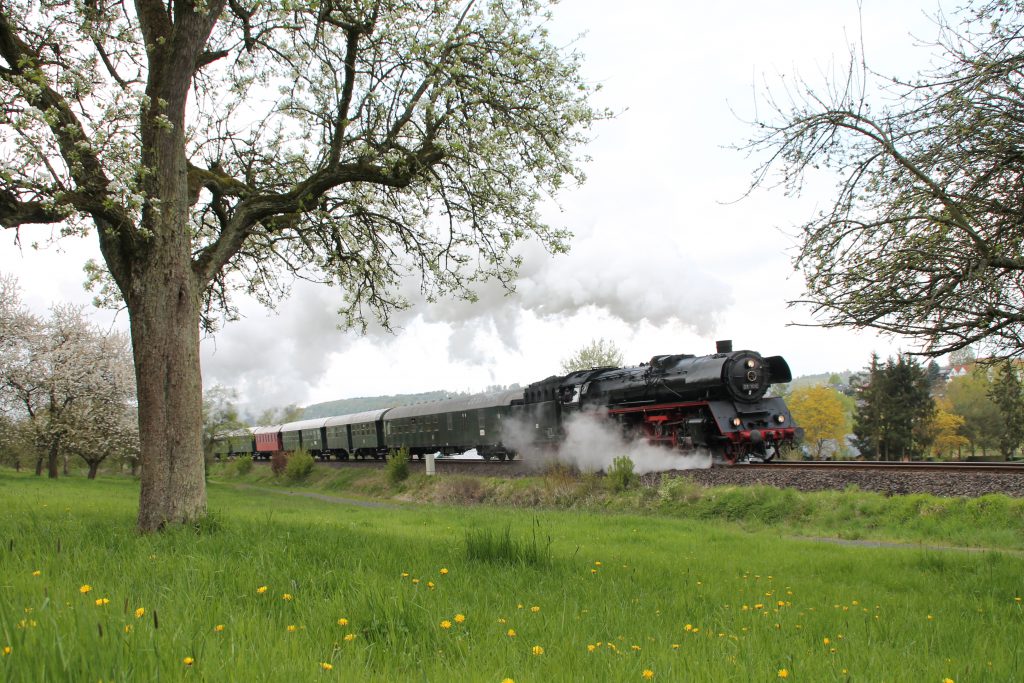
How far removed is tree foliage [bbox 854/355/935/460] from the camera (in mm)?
53031

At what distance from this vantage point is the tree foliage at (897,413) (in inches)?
2088

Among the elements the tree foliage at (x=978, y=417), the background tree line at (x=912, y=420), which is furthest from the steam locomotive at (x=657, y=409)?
the tree foliage at (x=978, y=417)

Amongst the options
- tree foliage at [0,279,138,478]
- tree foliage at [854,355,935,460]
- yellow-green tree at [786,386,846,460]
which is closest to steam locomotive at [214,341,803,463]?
tree foliage at [0,279,138,478]

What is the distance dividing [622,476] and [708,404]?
330cm

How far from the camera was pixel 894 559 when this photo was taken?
30.1 feet

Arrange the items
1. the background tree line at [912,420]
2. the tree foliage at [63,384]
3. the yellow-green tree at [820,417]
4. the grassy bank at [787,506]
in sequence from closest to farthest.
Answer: the grassy bank at [787,506]
the tree foliage at [63,384]
the background tree line at [912,420]
the yellow-green tree at [820,417]

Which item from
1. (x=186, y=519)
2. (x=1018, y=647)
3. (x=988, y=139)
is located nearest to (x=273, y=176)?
(x=186, y=519)

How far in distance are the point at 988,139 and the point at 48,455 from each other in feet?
138

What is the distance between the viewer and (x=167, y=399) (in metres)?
9.14

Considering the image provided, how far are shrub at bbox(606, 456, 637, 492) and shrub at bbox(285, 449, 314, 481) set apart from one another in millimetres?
23917

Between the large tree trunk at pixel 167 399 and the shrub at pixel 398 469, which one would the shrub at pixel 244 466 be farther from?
the large tree trunk at pixel 167 399

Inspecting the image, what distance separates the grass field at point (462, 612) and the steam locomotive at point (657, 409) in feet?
37.2

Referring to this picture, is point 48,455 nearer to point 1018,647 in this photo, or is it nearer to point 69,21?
point 69,21

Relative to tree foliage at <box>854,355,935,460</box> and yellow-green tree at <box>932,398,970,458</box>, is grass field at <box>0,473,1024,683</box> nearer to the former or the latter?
tree foliage at <box>854,355,935,460</box>
